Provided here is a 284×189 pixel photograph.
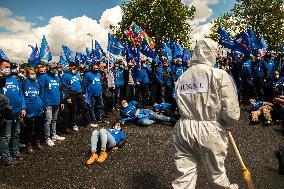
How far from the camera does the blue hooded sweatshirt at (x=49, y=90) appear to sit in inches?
337

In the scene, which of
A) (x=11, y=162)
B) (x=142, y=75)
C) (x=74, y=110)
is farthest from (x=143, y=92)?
(x=11, y=162)

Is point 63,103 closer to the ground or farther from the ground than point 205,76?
closer to the ground

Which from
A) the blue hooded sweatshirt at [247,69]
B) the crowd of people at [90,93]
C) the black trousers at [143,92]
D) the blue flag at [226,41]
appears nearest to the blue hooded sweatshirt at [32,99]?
the crowd of people at [90,93]

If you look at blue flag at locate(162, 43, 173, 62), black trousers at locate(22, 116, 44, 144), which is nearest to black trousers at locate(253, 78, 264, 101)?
blue flag at locate(162, 43, 173, 62)

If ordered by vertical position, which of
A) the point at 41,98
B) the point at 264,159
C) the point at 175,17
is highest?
the point at 175,17

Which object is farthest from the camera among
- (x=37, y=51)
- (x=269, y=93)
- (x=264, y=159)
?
(x=269, y=93)

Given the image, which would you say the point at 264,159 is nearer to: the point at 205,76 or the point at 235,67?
the point at 205,76

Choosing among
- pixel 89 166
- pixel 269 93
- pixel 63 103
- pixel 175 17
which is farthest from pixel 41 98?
pixel 175 17

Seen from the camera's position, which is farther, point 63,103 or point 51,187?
point 63,103

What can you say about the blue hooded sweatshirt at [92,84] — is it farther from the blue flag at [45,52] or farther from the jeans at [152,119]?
the jeans at [152,119]

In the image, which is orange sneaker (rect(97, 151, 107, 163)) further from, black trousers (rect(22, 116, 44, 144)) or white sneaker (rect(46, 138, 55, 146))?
black trousers (rect(22, 116, 44, 144))

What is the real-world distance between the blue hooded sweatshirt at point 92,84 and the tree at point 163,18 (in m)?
25.7

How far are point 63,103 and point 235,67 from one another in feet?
29.0

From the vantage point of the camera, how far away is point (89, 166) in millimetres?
6750
